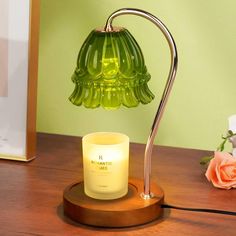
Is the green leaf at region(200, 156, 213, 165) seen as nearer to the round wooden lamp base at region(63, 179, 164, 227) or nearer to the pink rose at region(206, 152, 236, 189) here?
the pink rose at region(206, 152, 236, 189)

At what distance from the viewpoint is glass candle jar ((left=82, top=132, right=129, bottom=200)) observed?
3.61ft

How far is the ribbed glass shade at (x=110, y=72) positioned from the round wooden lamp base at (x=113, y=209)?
0.55ft

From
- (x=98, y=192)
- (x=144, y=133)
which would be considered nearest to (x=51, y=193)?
(x=98, y=192)

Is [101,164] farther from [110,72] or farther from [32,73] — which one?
[32,73]

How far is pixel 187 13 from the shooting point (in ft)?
5.18

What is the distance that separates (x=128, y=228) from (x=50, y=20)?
760 mm

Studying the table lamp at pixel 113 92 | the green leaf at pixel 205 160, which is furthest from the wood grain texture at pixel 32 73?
the green leaf at pixel 205 160

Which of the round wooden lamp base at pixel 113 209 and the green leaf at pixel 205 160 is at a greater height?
the green leaf at pixel 205 160

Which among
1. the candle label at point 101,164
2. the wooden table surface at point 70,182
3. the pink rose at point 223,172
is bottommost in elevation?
the wooden table surface at point 70,182

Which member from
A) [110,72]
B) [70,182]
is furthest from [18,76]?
[110,72]

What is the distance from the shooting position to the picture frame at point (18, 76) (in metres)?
1.32

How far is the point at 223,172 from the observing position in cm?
124

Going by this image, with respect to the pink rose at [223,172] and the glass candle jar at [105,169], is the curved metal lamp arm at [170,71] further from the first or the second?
the pink rose at [223,172]

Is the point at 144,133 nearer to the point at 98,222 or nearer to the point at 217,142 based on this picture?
the point at 217,142
